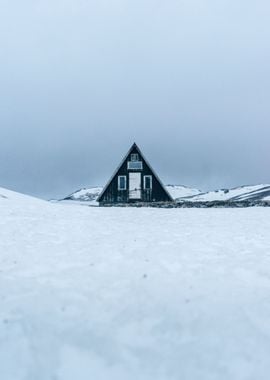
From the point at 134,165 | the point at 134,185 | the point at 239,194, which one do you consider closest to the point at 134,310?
the point at 134,185

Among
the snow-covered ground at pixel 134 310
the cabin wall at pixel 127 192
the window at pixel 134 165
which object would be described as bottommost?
the snow-covered ground at pixel 134 310

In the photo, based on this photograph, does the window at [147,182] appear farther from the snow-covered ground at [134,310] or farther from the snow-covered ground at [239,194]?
the snow-covered ground at [239,194]

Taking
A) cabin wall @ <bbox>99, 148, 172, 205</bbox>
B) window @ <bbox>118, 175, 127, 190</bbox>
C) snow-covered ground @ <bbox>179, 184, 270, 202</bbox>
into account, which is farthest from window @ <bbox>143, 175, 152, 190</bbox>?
snow-covered ground @ <bbox>179, 184, 270, 202</bbox>

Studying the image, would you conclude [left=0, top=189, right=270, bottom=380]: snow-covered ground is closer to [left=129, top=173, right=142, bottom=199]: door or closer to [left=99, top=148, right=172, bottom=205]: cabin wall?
[left=99, top=148, right=172, bottom=205]: cabin wall

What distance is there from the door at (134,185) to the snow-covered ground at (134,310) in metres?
20.9

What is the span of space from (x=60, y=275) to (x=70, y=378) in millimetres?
3121

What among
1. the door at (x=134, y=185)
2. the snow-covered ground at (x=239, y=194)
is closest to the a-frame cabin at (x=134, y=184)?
the door at (x=134, y=185)

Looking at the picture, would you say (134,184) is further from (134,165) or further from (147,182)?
(134,165)

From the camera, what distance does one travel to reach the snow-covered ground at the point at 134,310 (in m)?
4.70

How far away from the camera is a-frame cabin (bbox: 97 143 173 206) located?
31.3 metres

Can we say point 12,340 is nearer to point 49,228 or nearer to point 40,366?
point 40,366

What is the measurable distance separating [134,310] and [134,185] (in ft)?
84.0

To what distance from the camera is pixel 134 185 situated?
31438 millimetres

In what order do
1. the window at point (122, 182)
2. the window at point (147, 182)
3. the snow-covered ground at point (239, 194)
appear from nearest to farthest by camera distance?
the window at point (147, 182), the window at point (122, 182), the snow-covered ground at point (239, 194)
